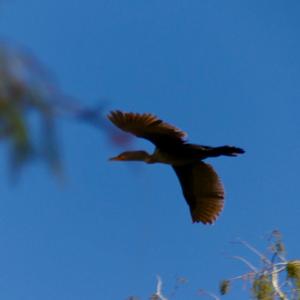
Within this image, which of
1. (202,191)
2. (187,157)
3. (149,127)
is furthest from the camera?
(202,191)

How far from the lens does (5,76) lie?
3.56 feet

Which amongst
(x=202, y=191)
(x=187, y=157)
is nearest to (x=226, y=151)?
(x=187, y=157)

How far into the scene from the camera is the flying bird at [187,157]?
17.0 ft

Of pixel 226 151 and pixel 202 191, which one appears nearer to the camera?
pixel 226 151

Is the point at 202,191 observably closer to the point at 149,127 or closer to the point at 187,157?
the point at 187,157

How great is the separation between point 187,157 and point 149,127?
72 centimetres

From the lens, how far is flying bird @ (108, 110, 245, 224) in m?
5.17

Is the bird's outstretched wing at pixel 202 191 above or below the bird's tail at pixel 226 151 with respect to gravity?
above

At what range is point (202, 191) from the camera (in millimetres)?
6973

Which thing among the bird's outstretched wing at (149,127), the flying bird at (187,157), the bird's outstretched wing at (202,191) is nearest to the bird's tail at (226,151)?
the flying bird at (187,157)

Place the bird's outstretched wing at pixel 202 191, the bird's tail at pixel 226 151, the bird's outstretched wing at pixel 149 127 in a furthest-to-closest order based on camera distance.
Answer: the bird's outstretched wing at pixel 202 191 → the bird's tail at pixel 226 151 → the bird's outstretched wing at pixel 149 127

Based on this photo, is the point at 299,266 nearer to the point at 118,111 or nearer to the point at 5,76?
the point at 118,111

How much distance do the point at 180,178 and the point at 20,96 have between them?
5.73 meters

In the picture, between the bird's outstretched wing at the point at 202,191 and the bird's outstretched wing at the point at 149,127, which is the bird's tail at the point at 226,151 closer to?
the bird's outstretched wing at the point at 149,127
